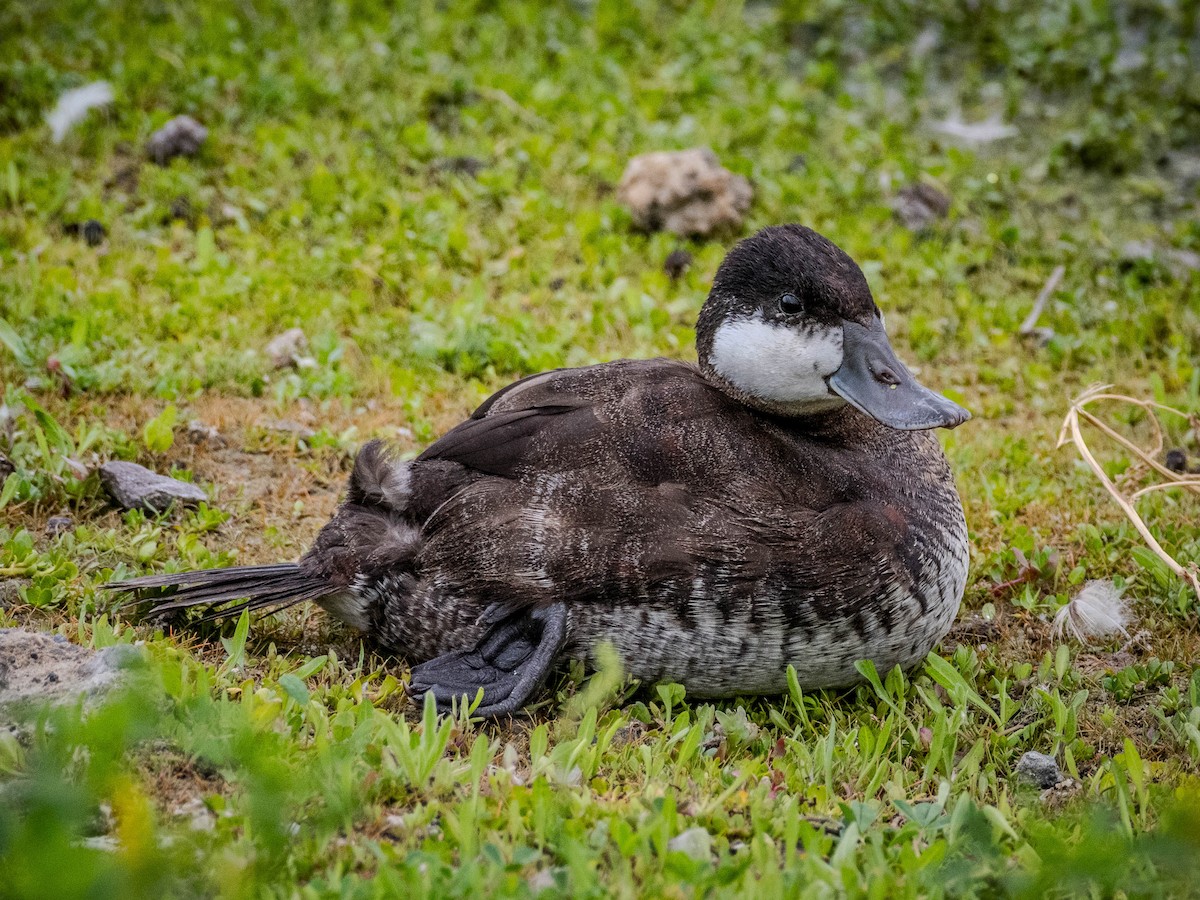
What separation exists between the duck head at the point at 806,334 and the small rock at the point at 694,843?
1278 mm

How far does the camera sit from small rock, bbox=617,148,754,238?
5.82 m

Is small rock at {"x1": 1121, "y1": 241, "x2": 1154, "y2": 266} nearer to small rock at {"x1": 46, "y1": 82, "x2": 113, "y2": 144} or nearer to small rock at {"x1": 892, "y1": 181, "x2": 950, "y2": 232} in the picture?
small rock at {"x1": 892, "y1": 181, "x2": 950, "y2": 232}

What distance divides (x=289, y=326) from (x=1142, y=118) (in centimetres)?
465

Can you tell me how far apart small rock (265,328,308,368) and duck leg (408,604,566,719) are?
2.06 metres

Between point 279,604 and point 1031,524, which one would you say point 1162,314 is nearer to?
point 1031,524

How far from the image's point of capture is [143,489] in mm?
3883

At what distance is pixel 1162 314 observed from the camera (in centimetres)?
549

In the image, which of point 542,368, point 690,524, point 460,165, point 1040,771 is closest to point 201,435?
point 542,368

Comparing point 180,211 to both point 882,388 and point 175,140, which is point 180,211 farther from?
point 882,388

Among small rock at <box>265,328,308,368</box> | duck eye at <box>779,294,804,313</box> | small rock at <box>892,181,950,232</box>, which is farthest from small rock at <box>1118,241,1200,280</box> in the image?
small rock at <box>265,328,308,368</box>

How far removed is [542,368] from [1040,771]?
8.56ft

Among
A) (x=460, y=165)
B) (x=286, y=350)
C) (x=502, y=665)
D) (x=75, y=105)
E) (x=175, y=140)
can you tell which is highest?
(x=75, y=105)


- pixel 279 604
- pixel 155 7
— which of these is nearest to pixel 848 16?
pixel 155 7

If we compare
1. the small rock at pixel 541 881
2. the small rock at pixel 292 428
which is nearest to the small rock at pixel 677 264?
the small rock at pixel 292 428
